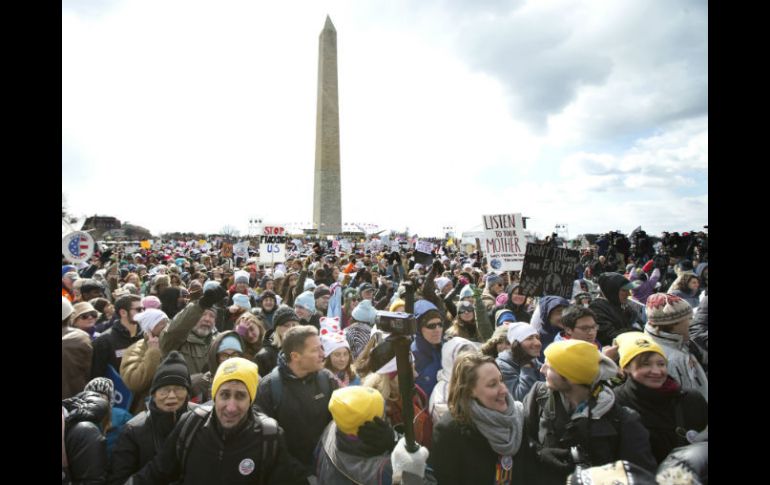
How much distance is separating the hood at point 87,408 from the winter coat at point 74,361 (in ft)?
2.66

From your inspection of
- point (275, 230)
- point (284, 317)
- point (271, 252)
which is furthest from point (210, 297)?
point (275, 230)

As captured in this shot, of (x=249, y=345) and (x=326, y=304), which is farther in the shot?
(x=326, y=304)

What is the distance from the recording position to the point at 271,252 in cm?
1174

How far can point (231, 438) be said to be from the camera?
2084mm

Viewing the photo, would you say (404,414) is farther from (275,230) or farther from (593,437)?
(275,230)

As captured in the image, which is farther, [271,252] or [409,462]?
[271,252]

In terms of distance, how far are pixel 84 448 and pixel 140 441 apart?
0.25m

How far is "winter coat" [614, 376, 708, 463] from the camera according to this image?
7.00 feet
